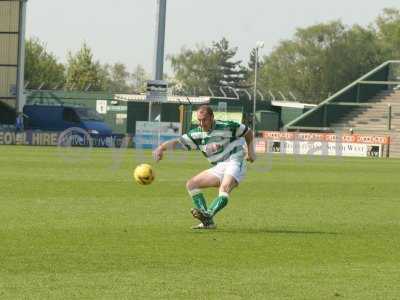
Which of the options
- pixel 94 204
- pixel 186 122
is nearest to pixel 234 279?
pixel 94 204

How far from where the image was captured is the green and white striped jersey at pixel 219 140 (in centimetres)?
1712

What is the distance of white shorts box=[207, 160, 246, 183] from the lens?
1723cm

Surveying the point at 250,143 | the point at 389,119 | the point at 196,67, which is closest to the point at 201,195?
the point at 250,143

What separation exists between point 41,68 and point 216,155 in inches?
4675

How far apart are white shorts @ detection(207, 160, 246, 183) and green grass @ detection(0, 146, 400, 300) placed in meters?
0.80

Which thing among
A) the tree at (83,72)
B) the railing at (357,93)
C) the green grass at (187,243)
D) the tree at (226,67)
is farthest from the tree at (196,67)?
the green grass at (187,243)

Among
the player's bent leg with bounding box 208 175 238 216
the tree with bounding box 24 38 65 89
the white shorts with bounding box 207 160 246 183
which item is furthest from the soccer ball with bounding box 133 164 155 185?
the tree with bounding box 24 38 65 89

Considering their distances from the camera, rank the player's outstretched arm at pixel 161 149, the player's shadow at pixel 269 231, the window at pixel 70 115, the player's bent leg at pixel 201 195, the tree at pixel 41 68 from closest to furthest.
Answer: the player's shadow at pixel 269 231, the player's bent leg at pixel 201 195, the player's outstretched arm at pixel 161 149, the window at pixel 70 115, the tree at pixel 41 68

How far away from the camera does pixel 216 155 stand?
17453mm

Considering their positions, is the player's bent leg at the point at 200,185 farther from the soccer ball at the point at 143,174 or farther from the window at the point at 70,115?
the window at the point at 70,115

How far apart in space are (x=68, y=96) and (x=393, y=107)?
29189 millimetres

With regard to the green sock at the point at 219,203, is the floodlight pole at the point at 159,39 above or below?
above

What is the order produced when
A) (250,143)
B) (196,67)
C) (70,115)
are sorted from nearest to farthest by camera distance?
(250,143) → (70,115) → (196,67)

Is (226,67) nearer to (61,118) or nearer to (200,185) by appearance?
(61,118)
